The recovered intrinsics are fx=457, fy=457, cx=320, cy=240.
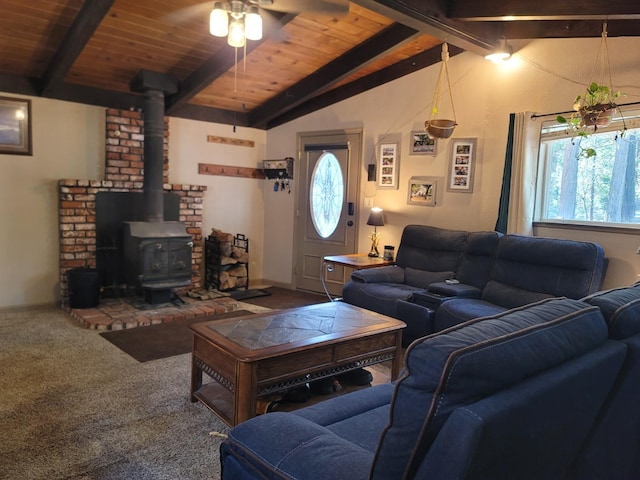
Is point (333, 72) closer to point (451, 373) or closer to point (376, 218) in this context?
point (376, 218)

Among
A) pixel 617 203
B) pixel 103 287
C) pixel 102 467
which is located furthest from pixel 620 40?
pixel 103 287

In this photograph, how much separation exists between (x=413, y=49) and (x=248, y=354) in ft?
12.5

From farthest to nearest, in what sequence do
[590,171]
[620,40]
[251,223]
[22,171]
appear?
[251,223]
[22,171]
[590,171]
[620,40]

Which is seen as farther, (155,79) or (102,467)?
(155,79)

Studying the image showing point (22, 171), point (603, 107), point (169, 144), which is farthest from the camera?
point (169, 144)

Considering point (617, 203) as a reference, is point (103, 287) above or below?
below

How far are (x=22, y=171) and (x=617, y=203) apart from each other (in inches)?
214

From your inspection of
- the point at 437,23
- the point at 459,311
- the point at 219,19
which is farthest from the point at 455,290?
the point at 219,19

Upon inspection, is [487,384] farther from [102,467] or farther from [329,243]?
[329,243]

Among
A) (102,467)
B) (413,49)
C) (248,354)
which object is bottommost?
(102,467)

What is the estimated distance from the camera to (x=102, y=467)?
208cm

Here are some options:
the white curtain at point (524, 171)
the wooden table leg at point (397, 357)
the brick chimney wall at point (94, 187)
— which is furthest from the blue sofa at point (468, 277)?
the brick chimney wall at point (94, 187)

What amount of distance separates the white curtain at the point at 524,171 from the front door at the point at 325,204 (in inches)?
75.5

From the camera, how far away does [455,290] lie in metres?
3.76
